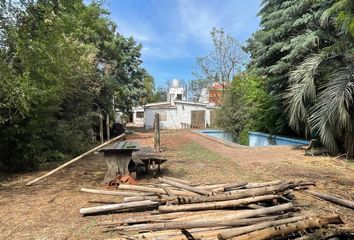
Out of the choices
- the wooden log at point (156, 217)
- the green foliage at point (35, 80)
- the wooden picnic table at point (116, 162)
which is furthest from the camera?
the green foliage at point (35, 80)

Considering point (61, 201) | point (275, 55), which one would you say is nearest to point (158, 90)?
point (275, 55)

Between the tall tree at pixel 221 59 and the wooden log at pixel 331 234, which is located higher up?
the tall tree at pixel 221 59

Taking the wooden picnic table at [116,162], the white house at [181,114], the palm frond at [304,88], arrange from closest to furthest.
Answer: the wooden picnic table at [116,162]
the palm frond at [304,88]
the white house at [181,114]

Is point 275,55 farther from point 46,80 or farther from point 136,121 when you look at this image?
point 136,121

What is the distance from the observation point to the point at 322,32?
38.0 feet

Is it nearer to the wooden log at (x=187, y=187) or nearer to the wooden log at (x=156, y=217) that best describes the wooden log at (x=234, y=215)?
the wooden log at (x=156, y=217)

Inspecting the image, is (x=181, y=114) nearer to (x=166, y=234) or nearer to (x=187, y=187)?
(x=187, y=187)

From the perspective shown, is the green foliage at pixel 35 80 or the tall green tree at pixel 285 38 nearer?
the green foliage at pixel 35 80

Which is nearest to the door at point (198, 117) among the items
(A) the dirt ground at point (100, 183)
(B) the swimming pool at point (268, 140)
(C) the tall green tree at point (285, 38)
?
(B) the swimming pool at point (268, 140)

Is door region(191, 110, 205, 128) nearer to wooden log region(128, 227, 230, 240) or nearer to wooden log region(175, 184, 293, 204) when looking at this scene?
wooden log region(175, 184, 293, 204)

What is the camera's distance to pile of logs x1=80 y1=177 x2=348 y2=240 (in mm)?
3752

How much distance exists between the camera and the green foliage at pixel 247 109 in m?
16.8

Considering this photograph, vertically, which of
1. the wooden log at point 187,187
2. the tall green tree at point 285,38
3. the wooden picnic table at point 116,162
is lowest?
the wooden log at point 187,187

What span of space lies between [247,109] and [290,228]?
16.6 m
